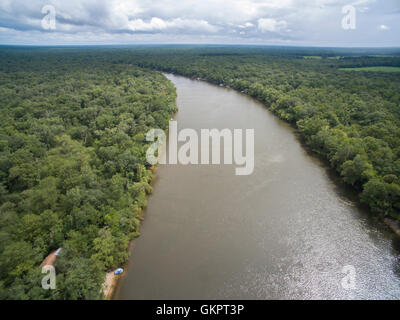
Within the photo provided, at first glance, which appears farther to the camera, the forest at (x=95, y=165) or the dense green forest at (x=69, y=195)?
the forest at (x=95, y=165)

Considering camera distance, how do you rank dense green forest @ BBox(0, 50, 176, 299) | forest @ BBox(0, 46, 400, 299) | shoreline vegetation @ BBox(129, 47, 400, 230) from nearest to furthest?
dense green forest @ BBox(0, 50, 176, 299), forest @ BBox(0, 46, 400, 299), shoreline vegetation @ BBox(129, 47, 400, 230)

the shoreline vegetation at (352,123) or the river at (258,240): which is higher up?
the shoreline vegetation at (352,123)

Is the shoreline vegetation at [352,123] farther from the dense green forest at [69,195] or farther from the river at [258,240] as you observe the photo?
the dense green forest at [69,195]

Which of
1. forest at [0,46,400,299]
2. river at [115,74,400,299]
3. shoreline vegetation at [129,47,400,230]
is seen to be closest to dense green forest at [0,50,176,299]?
forest at [0,46,400,299]

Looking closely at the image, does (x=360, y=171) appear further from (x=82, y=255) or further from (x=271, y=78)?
(x=271, y=78)

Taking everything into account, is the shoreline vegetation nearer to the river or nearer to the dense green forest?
the river

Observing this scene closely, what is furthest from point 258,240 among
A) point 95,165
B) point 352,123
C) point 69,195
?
point 352,123

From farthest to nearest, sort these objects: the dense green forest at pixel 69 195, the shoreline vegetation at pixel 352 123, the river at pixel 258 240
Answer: the shoreline vegetation at pixel 352 123 < the river at pixel 258 240 < the dense green forest at pixel 69 195

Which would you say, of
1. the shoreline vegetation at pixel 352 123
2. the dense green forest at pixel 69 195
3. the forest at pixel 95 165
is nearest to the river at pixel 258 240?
the forest at pixel 95 165

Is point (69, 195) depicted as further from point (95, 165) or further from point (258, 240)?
point (258, 240)
